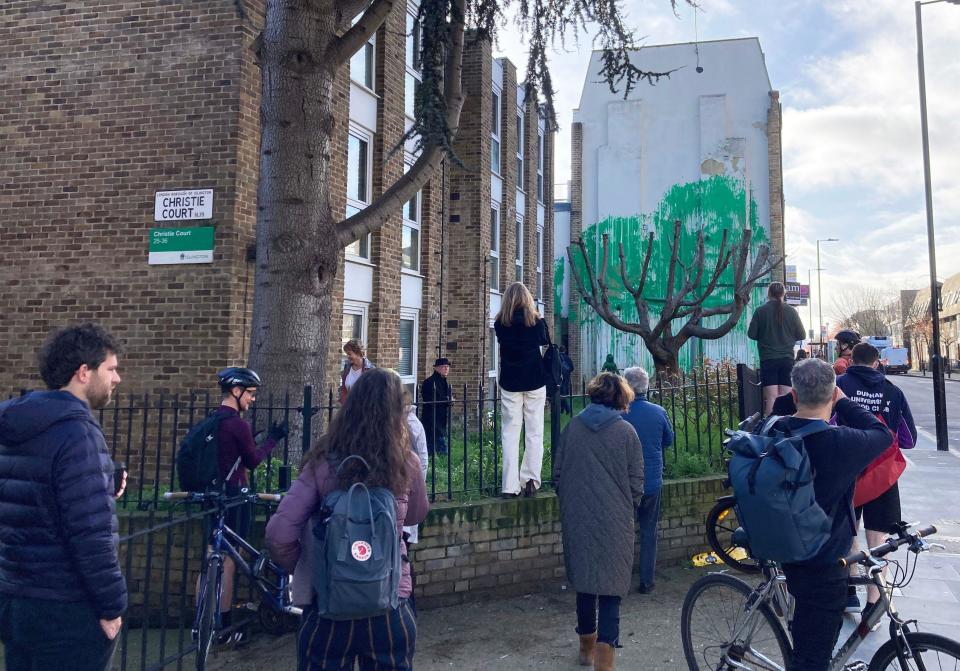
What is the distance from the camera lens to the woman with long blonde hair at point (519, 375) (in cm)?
568

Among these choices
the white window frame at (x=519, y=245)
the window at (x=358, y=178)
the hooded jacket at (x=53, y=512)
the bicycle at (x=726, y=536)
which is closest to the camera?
the hooded jacket at (x=53, y=512)

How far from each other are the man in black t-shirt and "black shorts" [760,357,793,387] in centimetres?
570

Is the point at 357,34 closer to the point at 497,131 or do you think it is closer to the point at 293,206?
the point at 293,206

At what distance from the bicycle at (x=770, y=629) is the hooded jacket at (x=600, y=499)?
49 cm

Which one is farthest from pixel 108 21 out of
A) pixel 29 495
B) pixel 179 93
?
pixel 29 495

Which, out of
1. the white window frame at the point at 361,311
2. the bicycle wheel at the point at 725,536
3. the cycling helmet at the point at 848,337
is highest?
the white window frame at the point at 361,311

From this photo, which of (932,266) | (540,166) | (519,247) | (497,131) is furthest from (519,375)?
(540,166)

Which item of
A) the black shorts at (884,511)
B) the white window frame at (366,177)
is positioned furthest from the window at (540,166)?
the black shorts at (884,511)

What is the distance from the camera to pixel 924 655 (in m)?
3.07

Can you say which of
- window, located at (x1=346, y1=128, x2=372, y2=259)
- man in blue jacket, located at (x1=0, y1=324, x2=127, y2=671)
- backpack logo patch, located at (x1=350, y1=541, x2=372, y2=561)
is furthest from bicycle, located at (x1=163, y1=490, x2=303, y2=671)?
window, located at (x1=346, y1=128, x2=372, y2=259)

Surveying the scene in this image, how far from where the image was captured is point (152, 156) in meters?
8.98

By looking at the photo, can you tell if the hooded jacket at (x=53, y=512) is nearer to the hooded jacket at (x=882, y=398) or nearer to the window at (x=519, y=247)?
the hooded jacket at (x=882, y=398)

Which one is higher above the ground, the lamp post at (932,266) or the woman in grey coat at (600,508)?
the lamp post at (932,266)

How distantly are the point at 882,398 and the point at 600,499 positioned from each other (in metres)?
2.68
